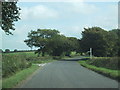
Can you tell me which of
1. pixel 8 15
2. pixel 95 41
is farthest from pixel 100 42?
pixel 8 15

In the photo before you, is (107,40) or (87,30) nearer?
(107,40)

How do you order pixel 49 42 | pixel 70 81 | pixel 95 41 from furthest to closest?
pixel 49 42 < pixel 95 41 < pixel 70 81

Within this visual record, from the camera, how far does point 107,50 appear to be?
8250 centimetres

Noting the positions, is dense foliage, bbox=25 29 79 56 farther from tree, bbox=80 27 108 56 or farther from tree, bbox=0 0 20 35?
tree, bbox=0 0 20 35

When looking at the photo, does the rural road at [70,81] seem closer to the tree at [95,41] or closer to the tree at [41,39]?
the tree at [95,41]

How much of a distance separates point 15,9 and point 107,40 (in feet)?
206

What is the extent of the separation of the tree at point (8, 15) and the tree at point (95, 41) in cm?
5912

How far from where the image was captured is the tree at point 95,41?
8288 centimetres

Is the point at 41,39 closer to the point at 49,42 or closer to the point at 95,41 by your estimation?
the point at 49,42

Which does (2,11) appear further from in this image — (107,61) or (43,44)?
(43,44)

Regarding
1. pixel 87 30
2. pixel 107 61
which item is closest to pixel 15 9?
pixel 107 61

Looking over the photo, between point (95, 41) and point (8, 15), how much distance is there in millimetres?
62984

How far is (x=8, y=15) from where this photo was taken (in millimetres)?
23875

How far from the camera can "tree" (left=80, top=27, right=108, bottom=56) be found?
8288 cm
